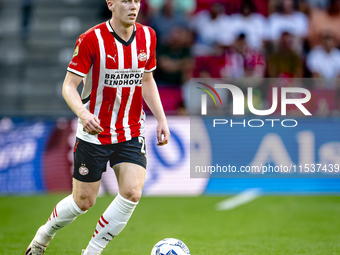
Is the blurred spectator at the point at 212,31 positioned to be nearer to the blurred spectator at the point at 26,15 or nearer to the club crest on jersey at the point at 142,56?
the blurred spectator at the point at 26,15

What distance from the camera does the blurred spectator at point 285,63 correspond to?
30.3ft

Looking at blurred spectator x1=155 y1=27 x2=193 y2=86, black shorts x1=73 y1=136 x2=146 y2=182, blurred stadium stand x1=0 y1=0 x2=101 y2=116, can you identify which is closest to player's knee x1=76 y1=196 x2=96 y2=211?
black shorts x1=73 y1=136 x2=146 y2=182

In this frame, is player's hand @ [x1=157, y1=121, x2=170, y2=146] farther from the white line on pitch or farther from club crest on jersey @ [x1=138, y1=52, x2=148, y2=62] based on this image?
the white line on pitch

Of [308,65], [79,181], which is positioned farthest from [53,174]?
[308,65]

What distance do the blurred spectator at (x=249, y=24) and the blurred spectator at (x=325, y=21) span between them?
1.12 metres

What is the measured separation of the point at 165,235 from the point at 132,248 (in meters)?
0.74

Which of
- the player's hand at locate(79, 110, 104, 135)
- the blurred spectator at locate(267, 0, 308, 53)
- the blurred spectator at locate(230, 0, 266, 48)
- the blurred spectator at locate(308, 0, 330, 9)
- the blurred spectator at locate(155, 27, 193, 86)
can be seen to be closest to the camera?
the player's hand at locate(79, 110, 104, 135)

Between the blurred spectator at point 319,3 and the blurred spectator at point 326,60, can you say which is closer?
the blurred spectator at point 326,60

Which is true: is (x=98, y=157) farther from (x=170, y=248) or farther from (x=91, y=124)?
(x=170, y=248)

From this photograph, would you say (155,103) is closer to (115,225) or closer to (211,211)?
(115,225)

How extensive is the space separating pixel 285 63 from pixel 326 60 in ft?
3.18

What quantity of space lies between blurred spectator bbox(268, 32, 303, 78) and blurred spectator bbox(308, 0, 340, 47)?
1318 millimetres

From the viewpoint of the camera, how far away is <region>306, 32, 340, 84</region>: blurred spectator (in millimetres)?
9625

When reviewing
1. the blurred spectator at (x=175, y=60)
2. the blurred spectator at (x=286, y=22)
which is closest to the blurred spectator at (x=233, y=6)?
the blurred spectator at (x=286, y=22)
